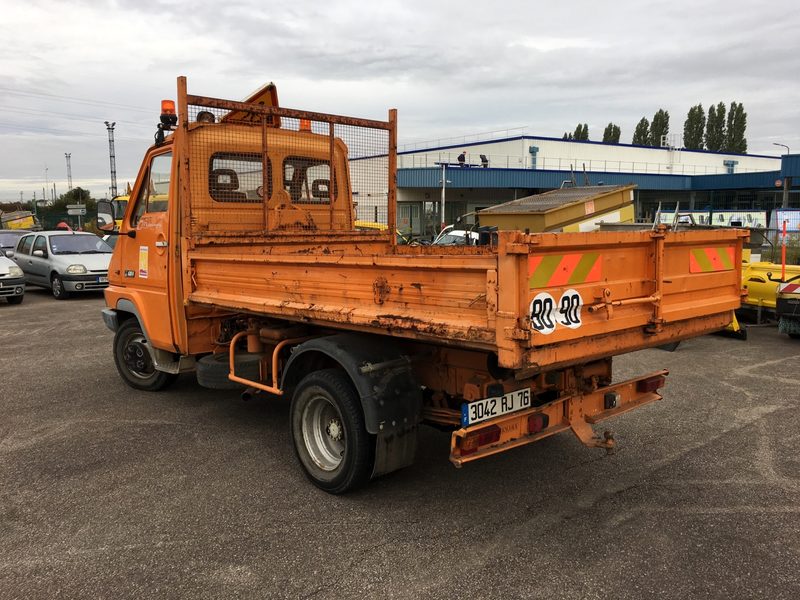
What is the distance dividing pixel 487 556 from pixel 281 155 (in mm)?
4082

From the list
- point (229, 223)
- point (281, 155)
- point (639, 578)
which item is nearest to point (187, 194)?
point (229, 223)

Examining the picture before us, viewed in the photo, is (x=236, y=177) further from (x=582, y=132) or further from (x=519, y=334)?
(x=582, y=132)

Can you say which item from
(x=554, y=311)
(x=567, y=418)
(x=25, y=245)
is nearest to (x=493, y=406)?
(x=567, y=418)

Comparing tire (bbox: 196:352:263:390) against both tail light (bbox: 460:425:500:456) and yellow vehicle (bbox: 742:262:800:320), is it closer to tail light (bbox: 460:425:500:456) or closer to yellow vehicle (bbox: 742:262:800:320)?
tail light (bbox: 460:425:500:456)

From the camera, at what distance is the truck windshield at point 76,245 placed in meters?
15.6

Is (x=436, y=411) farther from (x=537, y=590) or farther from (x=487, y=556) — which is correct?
(x=537, y=590)

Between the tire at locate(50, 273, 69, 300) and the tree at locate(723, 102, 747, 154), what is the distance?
6943 centimetres

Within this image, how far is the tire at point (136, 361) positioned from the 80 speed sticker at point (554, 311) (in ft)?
15.4

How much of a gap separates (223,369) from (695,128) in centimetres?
7439

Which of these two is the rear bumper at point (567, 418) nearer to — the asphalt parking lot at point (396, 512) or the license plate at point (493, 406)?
the license plate at point (493, 406)

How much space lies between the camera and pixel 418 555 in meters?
3.32

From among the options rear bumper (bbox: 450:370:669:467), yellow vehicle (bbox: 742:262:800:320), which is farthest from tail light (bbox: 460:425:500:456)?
yellow vehicle (bbox: 742:262:800:320)

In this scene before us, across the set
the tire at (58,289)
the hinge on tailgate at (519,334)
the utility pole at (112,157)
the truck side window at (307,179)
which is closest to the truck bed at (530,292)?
the hinge on tailgate at (519,334)

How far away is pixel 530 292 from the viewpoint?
2889 millimetres
